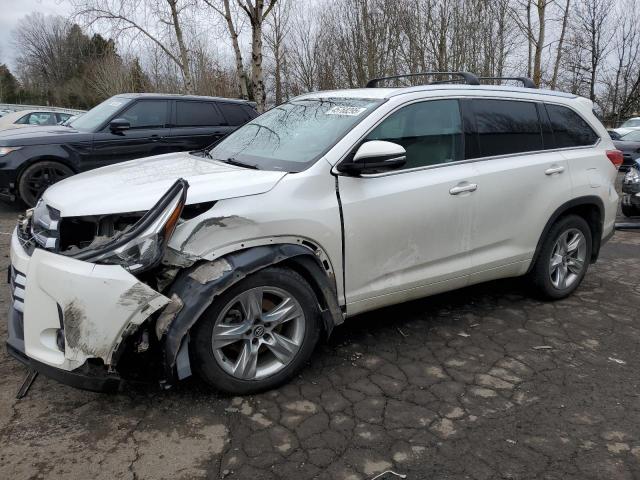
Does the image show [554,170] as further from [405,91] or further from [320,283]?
[320,283]

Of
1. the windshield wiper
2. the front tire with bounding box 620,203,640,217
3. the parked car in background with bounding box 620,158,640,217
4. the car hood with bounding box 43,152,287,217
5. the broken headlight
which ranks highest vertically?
the windshield wiper

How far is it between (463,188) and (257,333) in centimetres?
170

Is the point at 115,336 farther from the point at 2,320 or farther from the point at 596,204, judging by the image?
the point at 596,204

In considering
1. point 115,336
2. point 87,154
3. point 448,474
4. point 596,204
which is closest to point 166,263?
point 115,336

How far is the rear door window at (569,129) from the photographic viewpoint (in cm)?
427

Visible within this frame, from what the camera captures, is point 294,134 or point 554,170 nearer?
point 294,134

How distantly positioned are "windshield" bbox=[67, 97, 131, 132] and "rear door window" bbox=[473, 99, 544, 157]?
623 cm

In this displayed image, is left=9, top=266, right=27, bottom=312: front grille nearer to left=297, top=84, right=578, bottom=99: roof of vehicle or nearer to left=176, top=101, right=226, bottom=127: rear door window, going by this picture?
left=297, top=84, right=578, bottom=99: roof of vehicle

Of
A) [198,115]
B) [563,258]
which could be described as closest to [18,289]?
[563,258]

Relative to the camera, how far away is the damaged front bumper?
244cm

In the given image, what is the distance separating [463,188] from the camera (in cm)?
358

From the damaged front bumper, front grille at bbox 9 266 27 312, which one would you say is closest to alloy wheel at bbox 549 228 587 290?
the damaged front bumper

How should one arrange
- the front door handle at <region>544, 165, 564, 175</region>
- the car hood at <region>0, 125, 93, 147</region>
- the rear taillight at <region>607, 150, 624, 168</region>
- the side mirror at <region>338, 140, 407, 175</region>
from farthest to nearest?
the car hood at <region>0, 125, 93, 147</region>, the rear taillight at <region>607, 150, 624, 168</region>, the front door handle at <region>544, 165, 564, 175</region>, the side mirror at <region>338, 140, 407, 175</region>

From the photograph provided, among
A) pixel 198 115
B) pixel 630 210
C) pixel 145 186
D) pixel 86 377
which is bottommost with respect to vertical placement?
pixel 630 210
